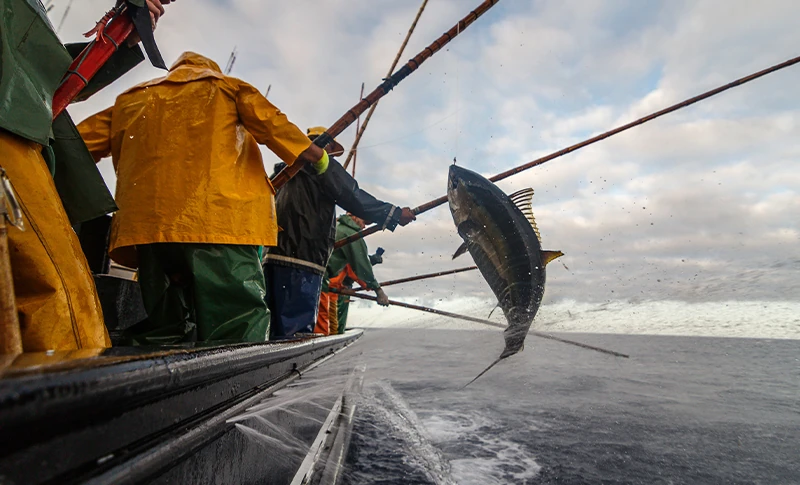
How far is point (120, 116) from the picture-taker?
2.26 metres

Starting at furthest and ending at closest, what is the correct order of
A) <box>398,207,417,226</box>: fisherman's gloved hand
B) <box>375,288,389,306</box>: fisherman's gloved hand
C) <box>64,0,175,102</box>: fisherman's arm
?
<box>375,288,389,306</box>: fisherman's gloved hand
<box>398,207,417,226</box>: fisherman's gloved hand
<box>64,0,175,102</box>: fisherman's arm

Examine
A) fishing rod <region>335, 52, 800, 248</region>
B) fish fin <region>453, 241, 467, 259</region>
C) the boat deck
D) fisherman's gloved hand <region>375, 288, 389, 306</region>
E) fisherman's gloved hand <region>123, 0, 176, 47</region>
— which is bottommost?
the boat deck

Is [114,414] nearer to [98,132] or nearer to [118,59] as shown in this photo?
[118,59]

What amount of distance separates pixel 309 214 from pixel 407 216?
1.16m

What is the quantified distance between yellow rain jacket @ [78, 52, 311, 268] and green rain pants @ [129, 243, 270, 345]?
0.10 m

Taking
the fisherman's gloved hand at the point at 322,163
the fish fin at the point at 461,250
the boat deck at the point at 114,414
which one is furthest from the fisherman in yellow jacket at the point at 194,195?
the fish fin at the point at 461,250

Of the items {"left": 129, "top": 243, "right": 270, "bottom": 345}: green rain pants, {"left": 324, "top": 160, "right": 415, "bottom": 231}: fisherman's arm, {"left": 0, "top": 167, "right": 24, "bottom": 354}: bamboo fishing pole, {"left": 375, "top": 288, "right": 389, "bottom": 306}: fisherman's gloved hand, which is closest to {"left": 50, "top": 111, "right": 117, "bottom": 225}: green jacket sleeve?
{"left": 129, "top": 243, "right": 270, "bottom": 345}: green rain pants

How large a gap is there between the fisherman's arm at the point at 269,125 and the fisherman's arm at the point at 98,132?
2.67 ft

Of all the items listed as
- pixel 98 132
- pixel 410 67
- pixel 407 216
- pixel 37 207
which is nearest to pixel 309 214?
pixel 407 216

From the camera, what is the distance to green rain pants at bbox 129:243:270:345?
2.15m

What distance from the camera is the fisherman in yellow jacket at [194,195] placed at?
82.8 inches

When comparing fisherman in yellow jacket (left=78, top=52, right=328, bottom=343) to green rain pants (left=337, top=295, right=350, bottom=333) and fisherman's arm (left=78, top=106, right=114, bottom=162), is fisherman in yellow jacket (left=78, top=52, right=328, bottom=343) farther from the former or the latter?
green rain pants (left=337, top=295, right=350, bottom=333)

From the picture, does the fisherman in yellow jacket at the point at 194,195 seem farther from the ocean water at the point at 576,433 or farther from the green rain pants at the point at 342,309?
the green rain pants at the point at 342,309

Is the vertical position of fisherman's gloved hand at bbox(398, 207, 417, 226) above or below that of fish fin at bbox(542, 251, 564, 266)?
above
